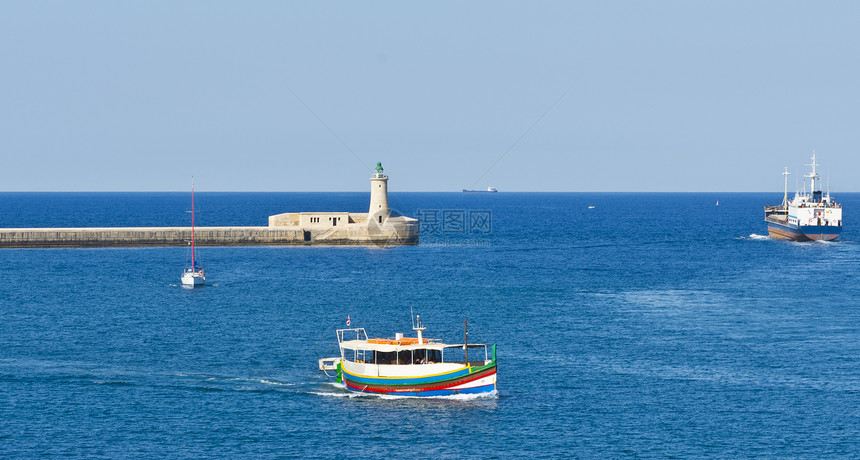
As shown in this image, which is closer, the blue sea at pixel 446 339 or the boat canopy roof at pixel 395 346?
the blue sea at pixel 446 339

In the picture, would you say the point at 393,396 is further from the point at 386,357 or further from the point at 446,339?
the point at 446,339

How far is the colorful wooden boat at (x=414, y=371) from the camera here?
5288 centimetres

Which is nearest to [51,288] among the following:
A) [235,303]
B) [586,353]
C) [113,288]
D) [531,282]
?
[113,288]

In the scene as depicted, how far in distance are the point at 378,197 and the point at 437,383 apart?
88883mm

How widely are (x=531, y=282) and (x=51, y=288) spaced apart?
5036 cm

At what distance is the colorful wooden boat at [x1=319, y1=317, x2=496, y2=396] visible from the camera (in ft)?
173

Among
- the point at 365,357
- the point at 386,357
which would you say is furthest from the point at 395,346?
the point at 365,357

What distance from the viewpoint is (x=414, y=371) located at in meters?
53.2

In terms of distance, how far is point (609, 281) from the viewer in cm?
10712

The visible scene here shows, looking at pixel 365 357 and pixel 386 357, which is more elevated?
pixel 386 357

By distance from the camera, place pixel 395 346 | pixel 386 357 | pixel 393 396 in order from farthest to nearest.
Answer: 1. pixel 386 357
2. pixel 393 396
3. pixel 395 346

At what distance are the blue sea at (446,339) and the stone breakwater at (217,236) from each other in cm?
2335

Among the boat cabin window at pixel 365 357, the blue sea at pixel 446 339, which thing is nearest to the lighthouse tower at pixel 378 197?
the blue sea at pixel 446 339

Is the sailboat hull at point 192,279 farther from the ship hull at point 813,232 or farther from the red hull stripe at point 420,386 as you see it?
the ship hull at point 813,232
